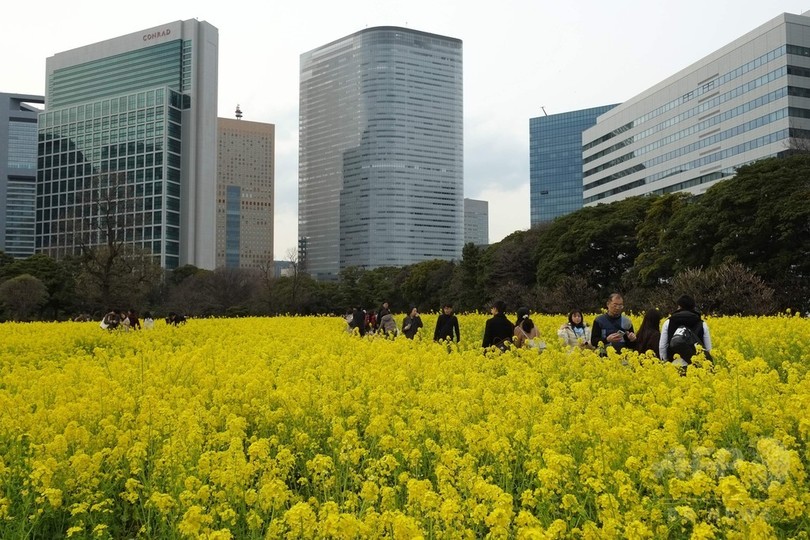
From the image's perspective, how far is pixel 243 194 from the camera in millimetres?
189500

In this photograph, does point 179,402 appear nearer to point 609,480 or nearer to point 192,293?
point 609,480

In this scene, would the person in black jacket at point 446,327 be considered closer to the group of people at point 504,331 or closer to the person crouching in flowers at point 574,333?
the group of people at point 504,331

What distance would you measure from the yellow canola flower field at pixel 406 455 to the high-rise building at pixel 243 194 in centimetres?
16965

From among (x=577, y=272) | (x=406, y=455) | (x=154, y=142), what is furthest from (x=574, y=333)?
(x=154, y=142)

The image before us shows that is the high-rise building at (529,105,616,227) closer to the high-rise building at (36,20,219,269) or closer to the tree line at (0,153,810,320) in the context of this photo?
the high-rise building at (36,20,219,269)

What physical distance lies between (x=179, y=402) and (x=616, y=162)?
90545 mm

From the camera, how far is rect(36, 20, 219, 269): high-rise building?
11244 cm

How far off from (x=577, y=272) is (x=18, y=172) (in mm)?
139302

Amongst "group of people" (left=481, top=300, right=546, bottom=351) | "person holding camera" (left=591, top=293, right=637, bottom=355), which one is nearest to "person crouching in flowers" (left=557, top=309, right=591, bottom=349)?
"group of people" (left=481, top=300, right=546, bottom=351)

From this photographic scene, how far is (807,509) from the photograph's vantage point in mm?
3109

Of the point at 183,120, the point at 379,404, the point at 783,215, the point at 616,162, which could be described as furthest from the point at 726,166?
the point at 183,120

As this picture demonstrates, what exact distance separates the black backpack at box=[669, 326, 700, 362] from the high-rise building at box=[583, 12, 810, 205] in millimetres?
59437

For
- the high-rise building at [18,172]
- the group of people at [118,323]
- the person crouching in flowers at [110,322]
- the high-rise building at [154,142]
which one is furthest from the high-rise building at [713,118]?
the high-rise building at [18,172]

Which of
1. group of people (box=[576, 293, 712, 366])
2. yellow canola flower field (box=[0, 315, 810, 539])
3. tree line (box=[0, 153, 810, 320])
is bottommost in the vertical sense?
yellow canola flower field (box=[0, 315, 810, 539])
